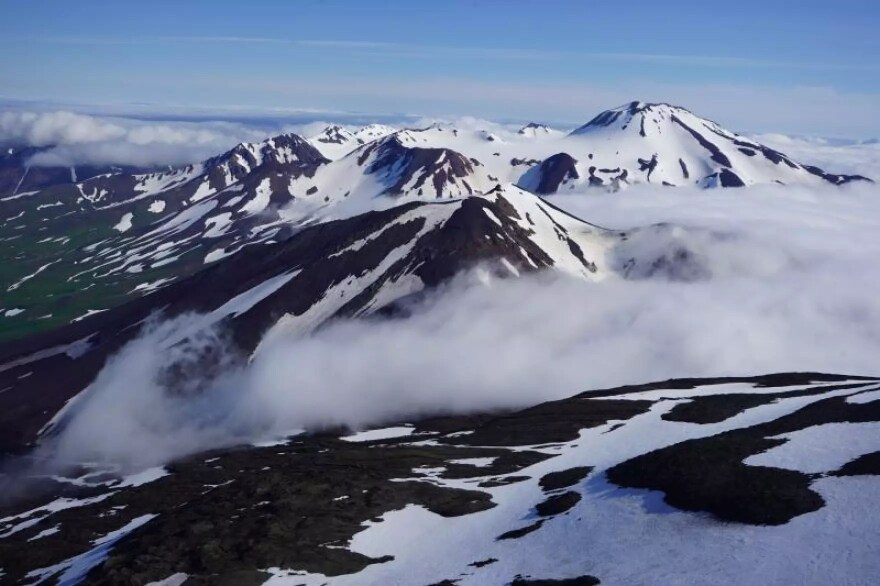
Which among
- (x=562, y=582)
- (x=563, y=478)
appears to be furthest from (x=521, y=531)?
(x=563, y=478)

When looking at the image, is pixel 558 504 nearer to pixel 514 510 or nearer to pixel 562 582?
pixel 514 510

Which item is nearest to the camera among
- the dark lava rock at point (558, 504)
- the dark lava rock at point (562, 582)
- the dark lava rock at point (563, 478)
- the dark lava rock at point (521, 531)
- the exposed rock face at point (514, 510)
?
the dark lava rock at point (562, 582)

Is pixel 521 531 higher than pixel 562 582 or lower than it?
lower

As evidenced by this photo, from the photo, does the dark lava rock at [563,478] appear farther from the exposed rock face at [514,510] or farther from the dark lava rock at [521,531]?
the dark lava rock at [521,531]

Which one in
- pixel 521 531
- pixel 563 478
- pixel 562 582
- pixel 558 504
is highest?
pixel 562 582

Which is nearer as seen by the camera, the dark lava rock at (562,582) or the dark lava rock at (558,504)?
the dark lava rock at (562,582)

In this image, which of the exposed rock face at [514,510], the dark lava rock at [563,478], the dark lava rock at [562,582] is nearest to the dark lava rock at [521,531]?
the exposed rock face at [514,510]

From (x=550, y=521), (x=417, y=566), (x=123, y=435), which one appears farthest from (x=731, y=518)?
(x=123, y=435)

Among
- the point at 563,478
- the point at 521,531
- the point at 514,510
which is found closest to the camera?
the point at 521,531

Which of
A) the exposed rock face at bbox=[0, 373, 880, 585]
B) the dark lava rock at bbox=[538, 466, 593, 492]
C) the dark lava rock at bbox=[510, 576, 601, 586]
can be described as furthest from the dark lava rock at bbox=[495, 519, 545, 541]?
the dark lava rock at bbox=[538, 466, 593, 492]

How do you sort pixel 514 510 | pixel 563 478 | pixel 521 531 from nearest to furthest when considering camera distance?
pixel 521 531 → pixel 514 510 → pixel 563 478

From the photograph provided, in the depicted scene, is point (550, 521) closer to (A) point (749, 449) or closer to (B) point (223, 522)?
(A) point (749, 449)
